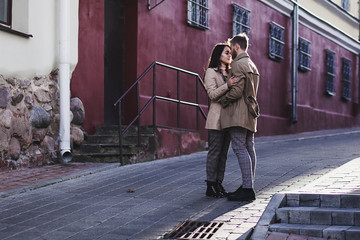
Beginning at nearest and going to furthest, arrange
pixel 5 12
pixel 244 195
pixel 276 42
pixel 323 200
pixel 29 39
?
pixel 323 200
pixel 244 195
pixel 5 12
pixel 29 39
pixel 276 42

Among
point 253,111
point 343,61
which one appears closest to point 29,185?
point 253,111

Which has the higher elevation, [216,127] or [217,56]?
[217,56]

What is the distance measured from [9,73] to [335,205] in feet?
16.2

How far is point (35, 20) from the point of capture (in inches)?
354

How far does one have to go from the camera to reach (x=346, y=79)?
22.8 m

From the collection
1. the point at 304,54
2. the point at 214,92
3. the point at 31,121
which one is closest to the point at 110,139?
the point at 31,121

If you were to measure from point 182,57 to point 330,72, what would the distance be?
10.0 metres

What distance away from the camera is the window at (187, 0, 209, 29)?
42.1ft

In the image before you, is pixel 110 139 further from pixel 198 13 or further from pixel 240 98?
pixel 198 13

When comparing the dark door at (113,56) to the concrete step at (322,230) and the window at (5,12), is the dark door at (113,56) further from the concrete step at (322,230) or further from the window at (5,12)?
the concrete step at (322,230)

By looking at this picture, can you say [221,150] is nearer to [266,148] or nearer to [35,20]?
[35,20]

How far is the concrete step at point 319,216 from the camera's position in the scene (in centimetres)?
519

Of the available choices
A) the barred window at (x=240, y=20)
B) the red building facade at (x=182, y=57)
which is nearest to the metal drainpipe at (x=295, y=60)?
the red building facade at (x=182, y=57)

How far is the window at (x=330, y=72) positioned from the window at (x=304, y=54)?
1904mm
